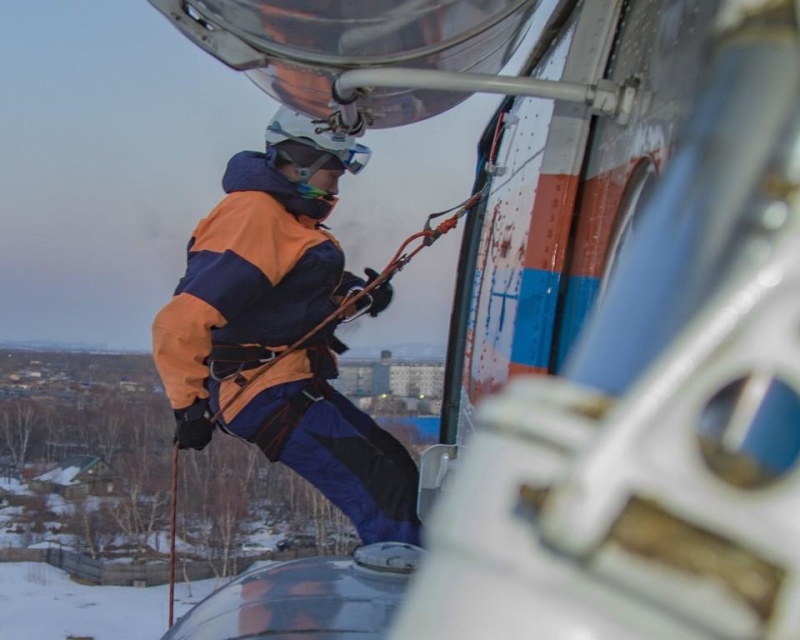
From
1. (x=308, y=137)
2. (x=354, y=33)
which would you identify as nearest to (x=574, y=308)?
(x=354, y=33)

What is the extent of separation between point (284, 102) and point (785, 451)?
2404 millimetres

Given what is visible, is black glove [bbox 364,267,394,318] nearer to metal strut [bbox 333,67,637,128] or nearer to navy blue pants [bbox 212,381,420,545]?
navy blue pants [bbox 212,381,420,545]

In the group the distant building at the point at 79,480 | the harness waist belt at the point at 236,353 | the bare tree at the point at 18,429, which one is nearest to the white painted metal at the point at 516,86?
the harness waist belt at the point at 236,353

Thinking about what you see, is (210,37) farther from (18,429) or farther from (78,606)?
(18,429)

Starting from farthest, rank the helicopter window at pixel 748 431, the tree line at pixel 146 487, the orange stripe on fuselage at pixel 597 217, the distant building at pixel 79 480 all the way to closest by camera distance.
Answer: the distant building at pixel 79 480 → the tree line at pixel 146 487 → the orange stripe on fuselage at pixel 597 217 → the helicopter window at pixel 748 431

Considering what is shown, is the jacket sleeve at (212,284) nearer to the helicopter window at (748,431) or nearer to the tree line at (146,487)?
the helicopter window at (748,431)

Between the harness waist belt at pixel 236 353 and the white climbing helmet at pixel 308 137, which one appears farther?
the white climbing helmet at pixel 308 137

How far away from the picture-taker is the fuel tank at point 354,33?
199cm

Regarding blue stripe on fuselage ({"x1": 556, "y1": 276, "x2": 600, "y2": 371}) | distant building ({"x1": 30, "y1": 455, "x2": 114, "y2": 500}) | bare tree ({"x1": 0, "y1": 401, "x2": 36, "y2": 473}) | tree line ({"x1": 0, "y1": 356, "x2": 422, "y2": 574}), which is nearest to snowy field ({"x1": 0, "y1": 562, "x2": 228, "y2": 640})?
tree line ({"x1": 0, "y1": 356, "x2": 422, "y2": 574})

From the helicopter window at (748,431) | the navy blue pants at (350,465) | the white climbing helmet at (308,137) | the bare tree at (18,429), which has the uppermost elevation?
the white climbing helmet at (308,137)

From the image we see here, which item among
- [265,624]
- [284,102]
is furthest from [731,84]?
[284,102]

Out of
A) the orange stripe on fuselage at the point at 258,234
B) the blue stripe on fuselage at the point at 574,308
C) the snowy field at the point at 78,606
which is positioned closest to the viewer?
the blue stripe on fuselage at the point at 574,308

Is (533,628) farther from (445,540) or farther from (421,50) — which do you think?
(421,50)

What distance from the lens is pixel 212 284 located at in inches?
107
